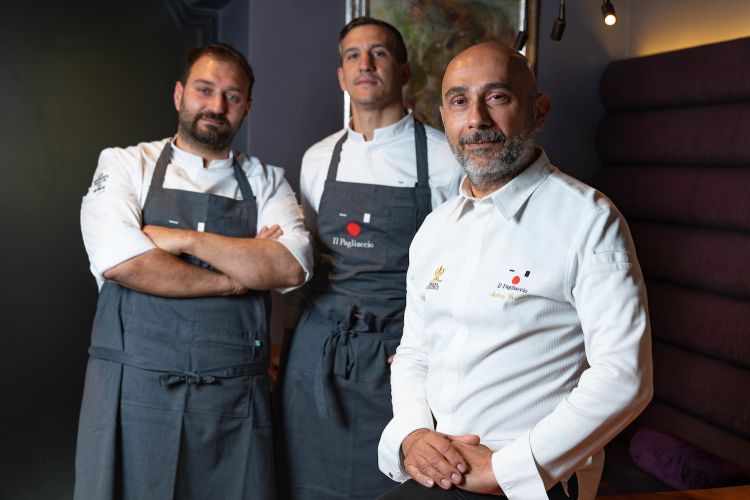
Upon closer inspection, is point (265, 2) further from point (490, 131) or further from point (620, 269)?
point (620, 269)

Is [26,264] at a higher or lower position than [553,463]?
higher

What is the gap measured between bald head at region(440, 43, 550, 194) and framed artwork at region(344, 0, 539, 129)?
214 centimetres

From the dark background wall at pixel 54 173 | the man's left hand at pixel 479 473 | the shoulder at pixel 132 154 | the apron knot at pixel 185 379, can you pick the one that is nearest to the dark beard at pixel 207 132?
the shoulder at pixel 132 154

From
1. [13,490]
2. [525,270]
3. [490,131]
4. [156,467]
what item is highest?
[490,131]

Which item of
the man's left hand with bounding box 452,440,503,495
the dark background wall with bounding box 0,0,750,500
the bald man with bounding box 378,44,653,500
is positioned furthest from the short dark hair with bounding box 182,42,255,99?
the man's left hand with bounding box 452,440,503,495

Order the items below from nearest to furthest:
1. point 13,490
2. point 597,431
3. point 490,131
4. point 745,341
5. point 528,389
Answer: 1. point 597,431
2. point 528,389
3. point 490,131
4. point 745,341
5. point 13,490

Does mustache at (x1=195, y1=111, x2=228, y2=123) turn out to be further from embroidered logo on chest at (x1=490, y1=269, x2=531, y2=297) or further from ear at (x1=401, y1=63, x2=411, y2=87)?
embroidered logo on chest at (x1=490, y1=269, x2=531, y2=297)

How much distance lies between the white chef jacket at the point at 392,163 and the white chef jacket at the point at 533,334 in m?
0.93

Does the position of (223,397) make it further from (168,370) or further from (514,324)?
(514,324)

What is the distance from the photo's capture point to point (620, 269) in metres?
1.81

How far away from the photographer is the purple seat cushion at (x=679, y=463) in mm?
3410

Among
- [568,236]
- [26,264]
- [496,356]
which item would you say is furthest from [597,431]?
[26,264]

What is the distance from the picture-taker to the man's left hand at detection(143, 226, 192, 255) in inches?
109

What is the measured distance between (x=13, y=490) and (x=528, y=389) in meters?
3.00
